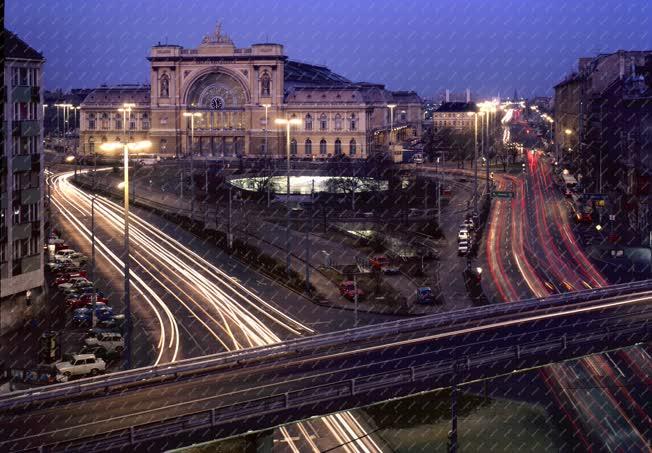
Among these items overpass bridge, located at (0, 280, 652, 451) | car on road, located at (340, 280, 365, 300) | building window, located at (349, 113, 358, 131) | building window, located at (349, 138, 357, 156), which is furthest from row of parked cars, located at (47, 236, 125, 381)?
building window, located at (349, 113, 358, 131)

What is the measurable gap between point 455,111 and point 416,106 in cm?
1323

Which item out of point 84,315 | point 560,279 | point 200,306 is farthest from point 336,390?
point 560,279

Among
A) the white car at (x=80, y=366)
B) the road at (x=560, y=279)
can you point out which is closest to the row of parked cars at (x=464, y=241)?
the road at (x=560, y=279)

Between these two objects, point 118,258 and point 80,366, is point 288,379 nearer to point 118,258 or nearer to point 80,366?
point 80,366

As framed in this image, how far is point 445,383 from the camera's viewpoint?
1344 centimetres

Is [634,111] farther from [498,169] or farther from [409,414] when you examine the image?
[409,414]

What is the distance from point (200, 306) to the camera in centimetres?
2412

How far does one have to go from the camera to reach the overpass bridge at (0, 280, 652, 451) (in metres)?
11.6

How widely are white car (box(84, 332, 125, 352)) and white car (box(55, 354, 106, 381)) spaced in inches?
41.5

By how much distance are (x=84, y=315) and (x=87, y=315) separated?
8cm

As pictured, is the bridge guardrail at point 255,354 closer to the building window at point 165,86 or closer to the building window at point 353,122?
the building window at point 353,122

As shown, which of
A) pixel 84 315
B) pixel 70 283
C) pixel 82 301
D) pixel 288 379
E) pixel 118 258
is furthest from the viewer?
pixel 118 258

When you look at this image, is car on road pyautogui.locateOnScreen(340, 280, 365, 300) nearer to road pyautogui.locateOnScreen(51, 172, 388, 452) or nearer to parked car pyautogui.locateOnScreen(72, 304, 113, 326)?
road pyautogui.locateOnScreen(51, 172, 388, 452)

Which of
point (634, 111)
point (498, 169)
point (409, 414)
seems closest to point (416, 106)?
point (498, 169)
